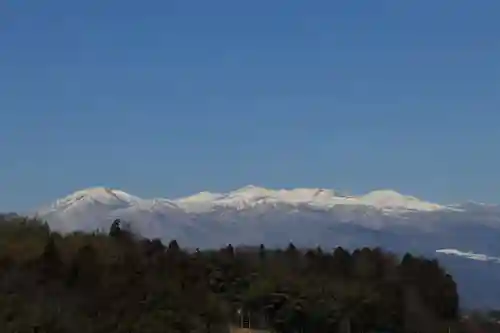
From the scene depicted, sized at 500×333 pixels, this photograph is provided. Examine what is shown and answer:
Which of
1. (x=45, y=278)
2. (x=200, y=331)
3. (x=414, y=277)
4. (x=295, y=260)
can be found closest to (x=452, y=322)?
(x=414, y=277)

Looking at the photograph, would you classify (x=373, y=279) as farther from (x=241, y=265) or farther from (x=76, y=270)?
(x=76, y=270)

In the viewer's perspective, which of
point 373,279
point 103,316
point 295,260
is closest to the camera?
point 103,316

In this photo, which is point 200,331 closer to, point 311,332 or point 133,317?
point 133,317

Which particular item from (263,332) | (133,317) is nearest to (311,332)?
(263,332)

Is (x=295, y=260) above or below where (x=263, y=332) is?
above

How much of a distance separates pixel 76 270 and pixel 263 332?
47.6 ft

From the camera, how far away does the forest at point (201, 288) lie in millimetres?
60625

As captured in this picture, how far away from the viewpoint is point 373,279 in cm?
8988

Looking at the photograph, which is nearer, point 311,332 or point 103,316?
point 103,316

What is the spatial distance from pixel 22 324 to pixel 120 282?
1439 cm

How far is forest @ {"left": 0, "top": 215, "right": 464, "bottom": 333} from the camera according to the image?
60.6 metres

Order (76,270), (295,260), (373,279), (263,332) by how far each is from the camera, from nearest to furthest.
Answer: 1. (76,270)
2. (263,332)
3. (373,279)
4. (295,260)

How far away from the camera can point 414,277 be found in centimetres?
9262

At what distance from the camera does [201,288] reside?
7500cm
